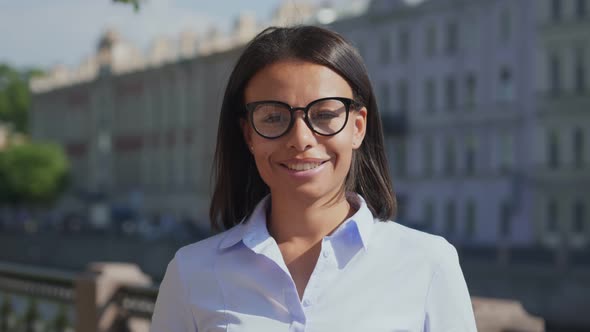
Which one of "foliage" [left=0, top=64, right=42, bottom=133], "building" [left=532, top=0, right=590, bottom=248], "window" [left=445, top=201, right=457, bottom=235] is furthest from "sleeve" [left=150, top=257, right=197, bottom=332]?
"foliage" [left=0, top=64, right=42, bottom=133]

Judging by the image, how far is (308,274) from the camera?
233cm

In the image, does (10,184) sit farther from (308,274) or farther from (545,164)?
(308,274)

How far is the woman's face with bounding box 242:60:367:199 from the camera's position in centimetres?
233

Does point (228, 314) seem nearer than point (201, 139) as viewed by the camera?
Yes

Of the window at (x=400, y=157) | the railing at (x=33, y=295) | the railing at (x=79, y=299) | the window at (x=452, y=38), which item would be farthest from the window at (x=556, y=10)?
the railing at (x=79, y=299)

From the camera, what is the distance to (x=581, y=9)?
4097cm

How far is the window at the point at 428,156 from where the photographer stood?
46.9 meters

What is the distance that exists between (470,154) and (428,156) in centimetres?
250

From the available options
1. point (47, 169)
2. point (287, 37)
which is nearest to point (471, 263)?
point (287, 37)

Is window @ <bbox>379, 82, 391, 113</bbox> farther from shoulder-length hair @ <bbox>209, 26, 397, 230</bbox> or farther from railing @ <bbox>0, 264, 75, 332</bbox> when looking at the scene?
shoulder-length hair @ <bbox>209, 26, 397, 230</bbox>

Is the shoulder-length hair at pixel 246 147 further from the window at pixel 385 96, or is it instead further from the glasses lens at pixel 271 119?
the window at pixel 385 96

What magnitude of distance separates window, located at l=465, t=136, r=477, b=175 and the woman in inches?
1692

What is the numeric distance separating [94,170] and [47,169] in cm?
360

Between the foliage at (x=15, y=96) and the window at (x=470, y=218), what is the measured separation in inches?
2656
